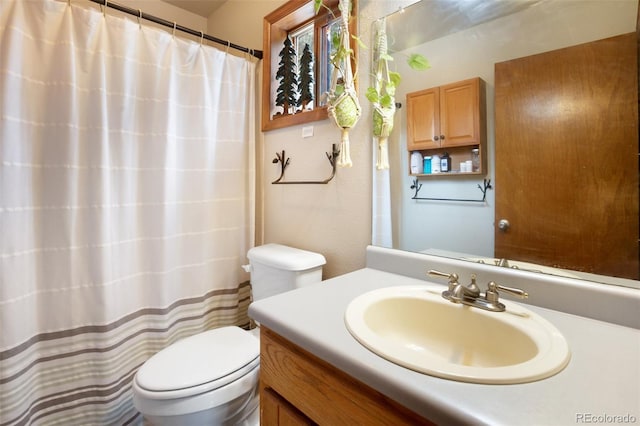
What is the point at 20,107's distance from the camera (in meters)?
1.07

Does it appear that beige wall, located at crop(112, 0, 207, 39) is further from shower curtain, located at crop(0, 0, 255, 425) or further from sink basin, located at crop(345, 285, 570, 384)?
sink basin, located at crop(345, 285, 570, 384)

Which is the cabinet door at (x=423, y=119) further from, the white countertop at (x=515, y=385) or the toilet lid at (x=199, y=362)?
the toilet lid at (x=199, y=362)

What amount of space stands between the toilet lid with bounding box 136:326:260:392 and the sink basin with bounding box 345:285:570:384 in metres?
0.58

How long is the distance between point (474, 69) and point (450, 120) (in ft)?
0.55

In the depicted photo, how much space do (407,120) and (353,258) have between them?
0.61 metres

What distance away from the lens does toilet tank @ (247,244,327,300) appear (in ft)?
4.14

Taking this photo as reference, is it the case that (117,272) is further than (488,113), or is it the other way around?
(117,272)

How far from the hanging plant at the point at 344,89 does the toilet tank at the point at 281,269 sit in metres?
0.46

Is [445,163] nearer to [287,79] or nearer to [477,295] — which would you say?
[477,295]

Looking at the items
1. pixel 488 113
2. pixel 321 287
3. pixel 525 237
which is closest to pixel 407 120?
pixel 488 113

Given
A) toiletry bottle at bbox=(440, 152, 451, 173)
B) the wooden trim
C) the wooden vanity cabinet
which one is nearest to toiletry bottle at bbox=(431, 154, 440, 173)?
toiletry bottle at bbox=(440, 152, 451, 173)

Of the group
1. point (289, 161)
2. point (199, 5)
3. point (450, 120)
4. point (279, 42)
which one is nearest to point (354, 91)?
point (450, 120)

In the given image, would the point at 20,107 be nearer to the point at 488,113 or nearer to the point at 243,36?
the point at 243,36

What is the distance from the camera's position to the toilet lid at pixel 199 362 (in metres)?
0.98
